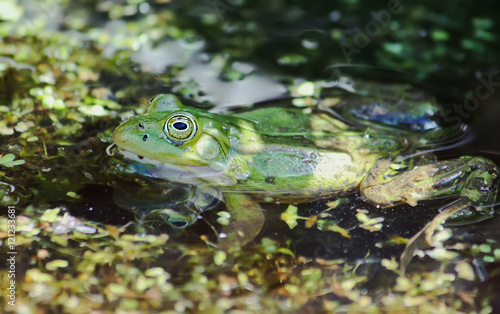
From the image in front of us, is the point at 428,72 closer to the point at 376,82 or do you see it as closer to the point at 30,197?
the point at 376,82

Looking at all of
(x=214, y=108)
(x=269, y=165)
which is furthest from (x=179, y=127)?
(x=214, y=108)

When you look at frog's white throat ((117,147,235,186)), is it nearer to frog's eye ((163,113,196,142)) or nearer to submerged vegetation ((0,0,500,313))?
submerged vegetation ((0,0,500,313))

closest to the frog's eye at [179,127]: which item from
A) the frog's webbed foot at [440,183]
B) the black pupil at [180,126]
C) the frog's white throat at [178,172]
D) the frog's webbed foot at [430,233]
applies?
the black pupil at [180,126]

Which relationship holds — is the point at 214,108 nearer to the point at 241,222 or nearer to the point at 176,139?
the point at 176,139

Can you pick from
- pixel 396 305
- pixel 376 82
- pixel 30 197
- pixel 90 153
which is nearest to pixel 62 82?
pixel 90 153

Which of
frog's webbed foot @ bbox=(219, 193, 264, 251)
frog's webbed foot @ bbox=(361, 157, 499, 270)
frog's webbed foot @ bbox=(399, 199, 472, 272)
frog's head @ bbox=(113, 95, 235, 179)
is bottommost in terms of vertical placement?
frog's webbed foot @ bbox=(219, 193, 264, 251)

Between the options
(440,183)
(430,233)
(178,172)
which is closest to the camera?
(430,233)

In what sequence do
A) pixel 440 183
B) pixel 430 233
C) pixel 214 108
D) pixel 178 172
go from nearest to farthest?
pixel 430 233 < pixel 440 183 < pixel 178 172 < pixel 214 108

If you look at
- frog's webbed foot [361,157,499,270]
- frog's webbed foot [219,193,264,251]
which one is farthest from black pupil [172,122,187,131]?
frog's webbed foot [361,157,499,270]
